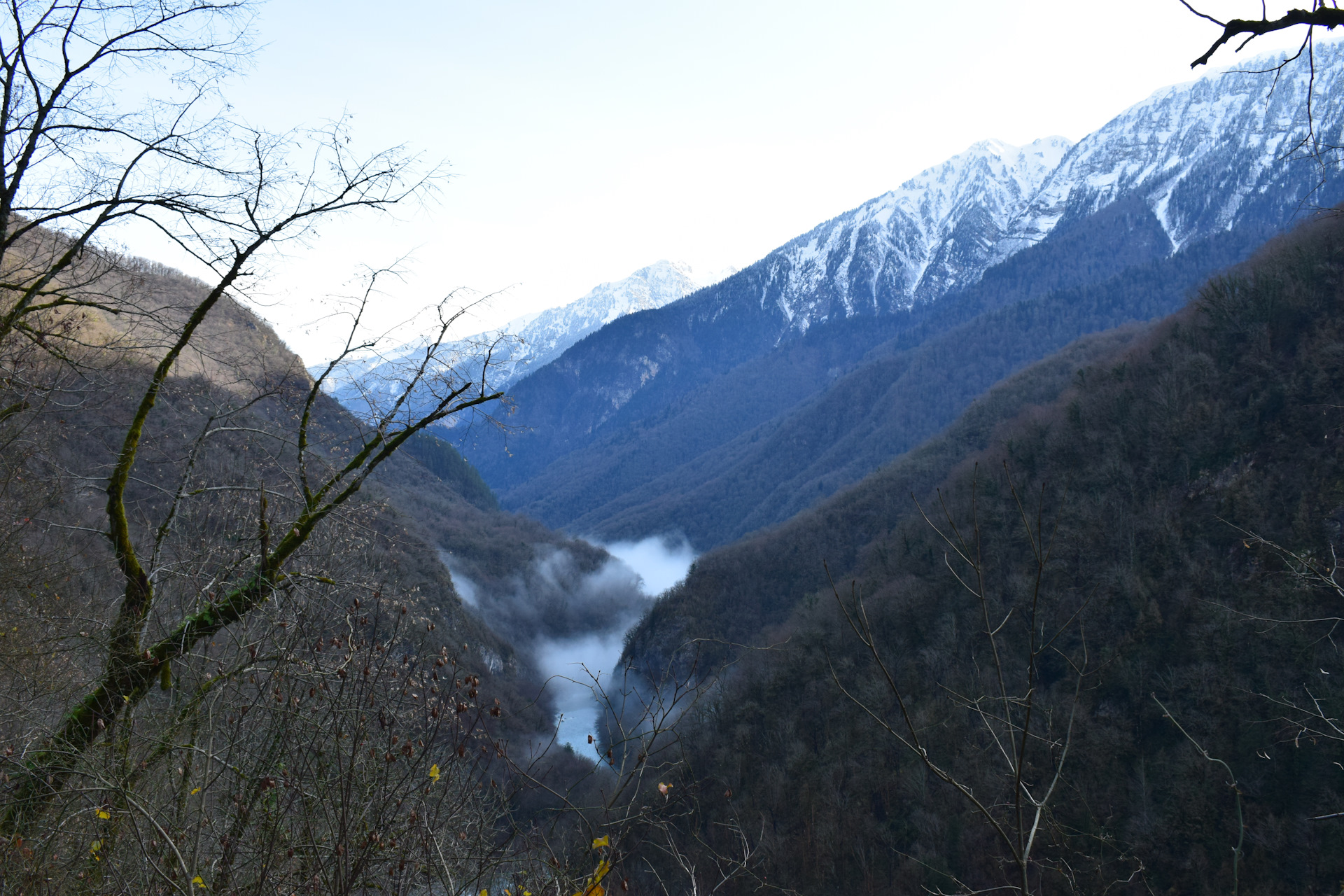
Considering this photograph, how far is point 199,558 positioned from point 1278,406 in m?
59.5

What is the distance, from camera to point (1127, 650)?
1597 inches

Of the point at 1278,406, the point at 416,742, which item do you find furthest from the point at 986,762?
the point at 416,742

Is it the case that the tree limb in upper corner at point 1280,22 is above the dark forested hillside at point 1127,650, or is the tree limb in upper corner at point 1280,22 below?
above

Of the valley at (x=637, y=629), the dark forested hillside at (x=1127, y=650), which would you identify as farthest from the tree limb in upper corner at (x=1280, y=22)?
the dark forested hillside at (x=1127, y=650)

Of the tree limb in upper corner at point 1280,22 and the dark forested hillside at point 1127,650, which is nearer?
the tree limb in upper corner at point 1280,22

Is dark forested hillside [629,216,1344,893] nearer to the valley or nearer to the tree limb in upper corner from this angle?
the valley

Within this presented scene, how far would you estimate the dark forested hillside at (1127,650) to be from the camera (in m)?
31.1

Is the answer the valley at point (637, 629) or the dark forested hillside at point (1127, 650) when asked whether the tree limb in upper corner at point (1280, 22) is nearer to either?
the valley at point (637, 629)

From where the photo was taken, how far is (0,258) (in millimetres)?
5207

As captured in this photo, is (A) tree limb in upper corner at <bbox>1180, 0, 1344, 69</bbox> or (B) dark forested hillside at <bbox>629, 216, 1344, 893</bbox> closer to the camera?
(A) tree limb in upper corner at <bbox>1180, 0, 1344, 69</bbox>

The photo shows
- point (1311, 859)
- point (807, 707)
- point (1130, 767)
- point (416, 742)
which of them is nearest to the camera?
point (416, 742)

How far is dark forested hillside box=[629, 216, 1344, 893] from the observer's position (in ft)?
102

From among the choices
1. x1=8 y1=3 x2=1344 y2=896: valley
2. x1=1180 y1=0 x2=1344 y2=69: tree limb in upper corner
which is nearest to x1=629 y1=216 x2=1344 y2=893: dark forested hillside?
x1=8 y1=3 x2=1344 y2=896: valley

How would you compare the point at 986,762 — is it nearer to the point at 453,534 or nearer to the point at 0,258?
the point at 0,258
